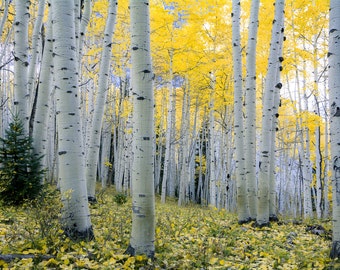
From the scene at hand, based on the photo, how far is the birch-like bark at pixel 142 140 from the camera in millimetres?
3080

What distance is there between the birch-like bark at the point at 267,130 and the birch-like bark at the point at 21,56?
4839 millimetres

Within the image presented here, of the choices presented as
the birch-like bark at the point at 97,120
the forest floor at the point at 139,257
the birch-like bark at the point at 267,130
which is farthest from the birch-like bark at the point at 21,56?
the birch-like bark at the point at 267,130

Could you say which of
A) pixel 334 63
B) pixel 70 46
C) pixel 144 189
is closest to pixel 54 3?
pixel 70 46

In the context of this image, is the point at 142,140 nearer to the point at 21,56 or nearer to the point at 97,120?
the point at 97,120

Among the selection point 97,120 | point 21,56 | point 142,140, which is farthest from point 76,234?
point 21,56

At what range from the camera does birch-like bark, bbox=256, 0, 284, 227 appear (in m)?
6.05

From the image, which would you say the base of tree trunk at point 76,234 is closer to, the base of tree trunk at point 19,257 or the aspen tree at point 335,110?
the base of tree trunk at point 19,257

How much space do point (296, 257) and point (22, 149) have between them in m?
4.83

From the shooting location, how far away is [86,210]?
3.64 metres

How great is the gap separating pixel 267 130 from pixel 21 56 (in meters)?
5.16

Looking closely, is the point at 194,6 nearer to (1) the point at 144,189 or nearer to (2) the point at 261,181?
(2) the point at 261,181

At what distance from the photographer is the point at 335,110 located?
3672 mm

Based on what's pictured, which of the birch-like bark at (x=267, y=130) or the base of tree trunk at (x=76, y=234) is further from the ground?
the birch-like bark at (x=267, y=130)

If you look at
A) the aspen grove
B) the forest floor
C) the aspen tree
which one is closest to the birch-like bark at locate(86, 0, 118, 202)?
the aspen grove
